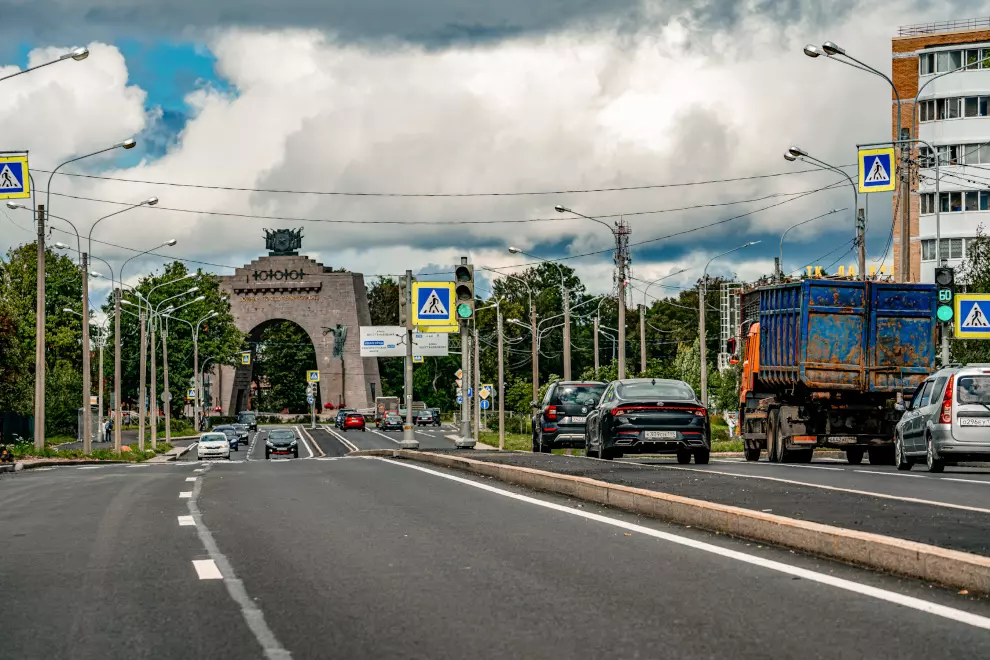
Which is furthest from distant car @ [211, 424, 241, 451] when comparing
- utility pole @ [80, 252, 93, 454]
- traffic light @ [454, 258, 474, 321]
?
traffic light @ [454, 258, 474, 321]

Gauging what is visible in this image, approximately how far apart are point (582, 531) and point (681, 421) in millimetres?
13415

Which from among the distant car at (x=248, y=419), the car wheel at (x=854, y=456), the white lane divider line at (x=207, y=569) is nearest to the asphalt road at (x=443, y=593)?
the white lane divider line at (x=207, y=569)

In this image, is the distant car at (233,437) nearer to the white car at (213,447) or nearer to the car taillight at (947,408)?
the white car at (213,447)

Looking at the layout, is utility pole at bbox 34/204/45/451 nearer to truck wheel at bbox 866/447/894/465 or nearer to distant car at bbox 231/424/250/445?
truck wheel at bbox 866/447/894/465

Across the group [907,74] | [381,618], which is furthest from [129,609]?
[907,74]

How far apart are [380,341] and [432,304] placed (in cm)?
8444

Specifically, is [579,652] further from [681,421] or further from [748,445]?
[748,445]

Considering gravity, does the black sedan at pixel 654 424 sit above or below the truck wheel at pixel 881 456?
above

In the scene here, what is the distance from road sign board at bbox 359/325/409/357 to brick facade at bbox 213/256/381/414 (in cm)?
467

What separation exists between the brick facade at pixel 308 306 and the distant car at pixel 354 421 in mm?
15052

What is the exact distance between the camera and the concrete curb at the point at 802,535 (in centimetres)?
875

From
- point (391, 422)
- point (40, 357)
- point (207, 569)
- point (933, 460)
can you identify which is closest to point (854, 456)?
point (933, 460)

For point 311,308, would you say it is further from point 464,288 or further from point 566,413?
point 464,288

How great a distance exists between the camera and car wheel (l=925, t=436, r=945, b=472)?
76.1 ft
